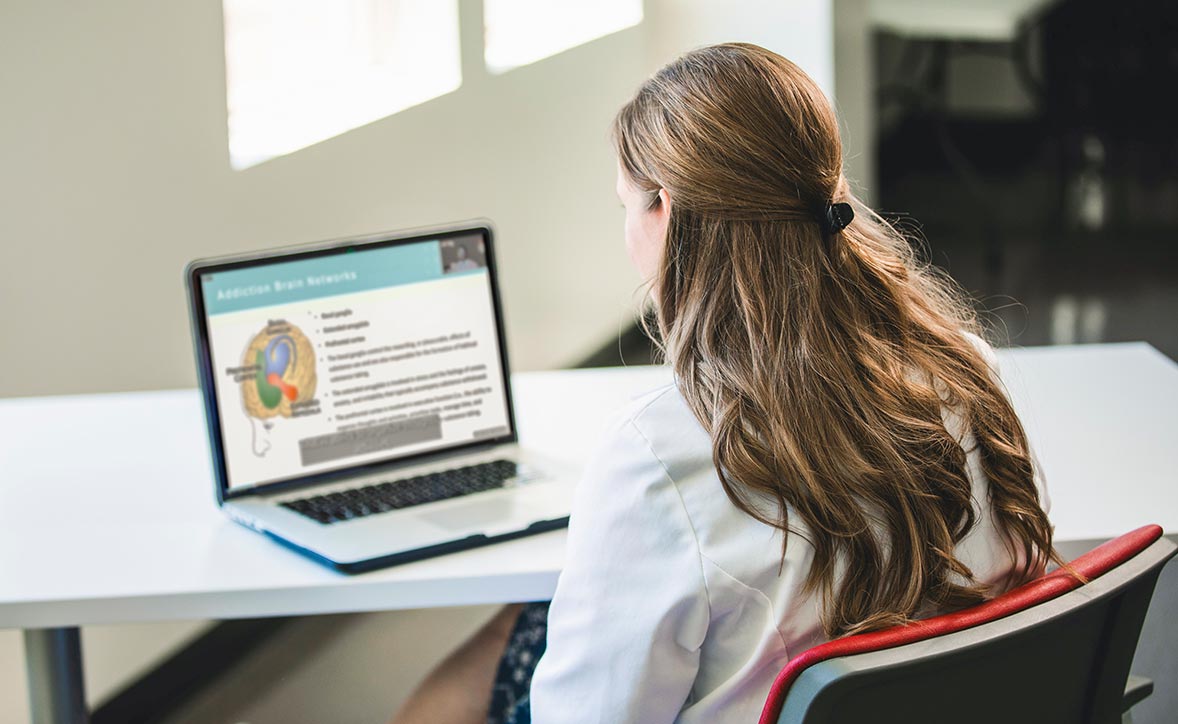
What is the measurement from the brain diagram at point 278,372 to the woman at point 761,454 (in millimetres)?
563

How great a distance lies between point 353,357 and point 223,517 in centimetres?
23

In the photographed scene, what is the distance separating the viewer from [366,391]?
4.75ft

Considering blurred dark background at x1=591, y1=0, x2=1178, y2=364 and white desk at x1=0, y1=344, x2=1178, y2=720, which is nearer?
white desk at x1=0, y1=344, x2=1178, y2=720

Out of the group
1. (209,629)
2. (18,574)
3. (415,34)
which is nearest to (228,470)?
(18,574)

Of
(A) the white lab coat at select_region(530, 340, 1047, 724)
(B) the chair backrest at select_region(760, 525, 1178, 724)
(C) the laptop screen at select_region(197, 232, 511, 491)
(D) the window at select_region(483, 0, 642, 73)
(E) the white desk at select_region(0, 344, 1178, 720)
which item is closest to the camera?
(B) the chair backrest at select_region(760, 525, 1178, 724)

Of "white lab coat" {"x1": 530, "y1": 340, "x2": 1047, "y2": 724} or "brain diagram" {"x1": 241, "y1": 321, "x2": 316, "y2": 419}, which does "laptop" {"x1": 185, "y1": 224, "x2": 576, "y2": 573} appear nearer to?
"brain diagram" {"x1": 241, "y1": 321, "x2": 316, "y2": 419}

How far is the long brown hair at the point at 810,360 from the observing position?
896 mm

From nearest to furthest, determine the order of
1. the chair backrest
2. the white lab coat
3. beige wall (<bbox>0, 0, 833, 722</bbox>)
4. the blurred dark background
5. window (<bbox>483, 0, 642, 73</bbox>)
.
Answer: the chair backrest → the white lab coat → beige wall (<bbox>0, 0, 833, 722</bbox>) → window (<bbox>483, 0, 642, 73</bbox>) → the blurred dark background

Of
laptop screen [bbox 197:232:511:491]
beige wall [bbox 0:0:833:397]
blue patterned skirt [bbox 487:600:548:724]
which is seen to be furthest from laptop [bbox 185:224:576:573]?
beige wall [bbox 0:0:833:397]

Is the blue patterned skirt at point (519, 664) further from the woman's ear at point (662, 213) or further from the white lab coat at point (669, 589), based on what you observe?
the woman's ear at point (662, 213)

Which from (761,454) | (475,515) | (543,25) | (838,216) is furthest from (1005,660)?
(543,25)

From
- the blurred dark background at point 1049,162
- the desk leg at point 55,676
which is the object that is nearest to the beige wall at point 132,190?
the desk leg at point 55,676

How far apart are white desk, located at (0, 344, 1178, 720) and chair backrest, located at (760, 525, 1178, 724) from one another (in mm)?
363

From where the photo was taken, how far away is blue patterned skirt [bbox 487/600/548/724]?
1327 millimetres
